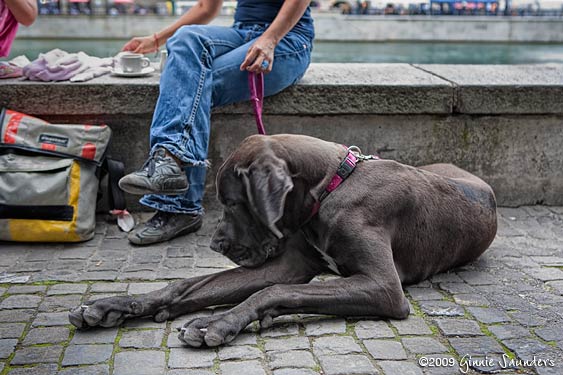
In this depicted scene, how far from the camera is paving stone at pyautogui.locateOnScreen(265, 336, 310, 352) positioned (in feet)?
9.41

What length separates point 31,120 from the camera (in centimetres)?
433

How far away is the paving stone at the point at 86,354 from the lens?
2.75m

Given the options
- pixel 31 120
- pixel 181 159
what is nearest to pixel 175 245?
pixel 181 159

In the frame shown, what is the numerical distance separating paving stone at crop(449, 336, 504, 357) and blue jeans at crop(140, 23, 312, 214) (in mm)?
1756

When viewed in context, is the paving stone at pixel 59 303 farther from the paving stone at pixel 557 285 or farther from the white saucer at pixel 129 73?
the paving stone at pixel 557 285

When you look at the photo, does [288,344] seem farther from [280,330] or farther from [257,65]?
[257,65]

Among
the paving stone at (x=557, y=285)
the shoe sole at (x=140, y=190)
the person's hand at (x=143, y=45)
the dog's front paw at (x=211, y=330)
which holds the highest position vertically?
the person's hand at (x=143, y=45)

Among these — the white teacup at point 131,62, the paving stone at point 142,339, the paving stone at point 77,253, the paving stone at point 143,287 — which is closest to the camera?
the paving stone at point 142,339

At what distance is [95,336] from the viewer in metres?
2.96

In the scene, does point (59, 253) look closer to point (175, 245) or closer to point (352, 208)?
point (175, 245)

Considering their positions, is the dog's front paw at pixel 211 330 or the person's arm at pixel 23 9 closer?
the dog's front paw at pixel 211 330

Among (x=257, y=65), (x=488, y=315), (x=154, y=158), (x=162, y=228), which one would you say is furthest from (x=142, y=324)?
(x=257, y=65)

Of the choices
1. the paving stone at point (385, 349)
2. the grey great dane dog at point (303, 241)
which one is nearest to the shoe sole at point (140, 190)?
the grey great dane dog at point (303, 241)

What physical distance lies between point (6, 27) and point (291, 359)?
290 cm
